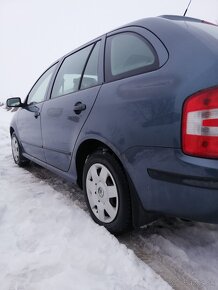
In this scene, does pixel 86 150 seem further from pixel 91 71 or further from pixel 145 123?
pixel 145 123

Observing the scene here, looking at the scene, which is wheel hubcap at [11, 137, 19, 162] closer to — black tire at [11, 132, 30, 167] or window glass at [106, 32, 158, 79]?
black tire at [11, 132, 30, 167]

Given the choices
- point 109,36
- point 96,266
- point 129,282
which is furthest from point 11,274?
point 109,36

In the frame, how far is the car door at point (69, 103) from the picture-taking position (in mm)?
2465

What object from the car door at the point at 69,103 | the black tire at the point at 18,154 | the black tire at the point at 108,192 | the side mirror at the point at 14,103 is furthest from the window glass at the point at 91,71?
the black tire at the point at 18,154

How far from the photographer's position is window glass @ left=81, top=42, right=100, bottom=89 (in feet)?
8.24

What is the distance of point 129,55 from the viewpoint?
215 centimetres

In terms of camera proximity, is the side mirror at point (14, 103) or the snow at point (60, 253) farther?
the side mirror at point (14, 103)

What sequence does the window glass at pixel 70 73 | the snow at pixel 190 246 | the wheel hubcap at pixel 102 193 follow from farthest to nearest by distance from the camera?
the window glass at pixel 70 73 < the wheel hubcap at pixel 102 193 < the snow at pixel 190 246

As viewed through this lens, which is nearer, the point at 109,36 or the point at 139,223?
the point at 139,223

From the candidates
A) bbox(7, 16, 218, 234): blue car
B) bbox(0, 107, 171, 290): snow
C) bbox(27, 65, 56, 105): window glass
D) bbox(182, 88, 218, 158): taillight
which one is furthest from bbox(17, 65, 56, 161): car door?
bbox(182, 88, 218, 158): taillight

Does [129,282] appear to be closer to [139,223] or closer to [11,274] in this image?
[139,223]

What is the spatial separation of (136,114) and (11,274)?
1259 mm

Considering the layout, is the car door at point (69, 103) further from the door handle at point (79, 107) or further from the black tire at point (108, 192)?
the black tire at point (108, 192)

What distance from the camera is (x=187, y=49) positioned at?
1698 mm
